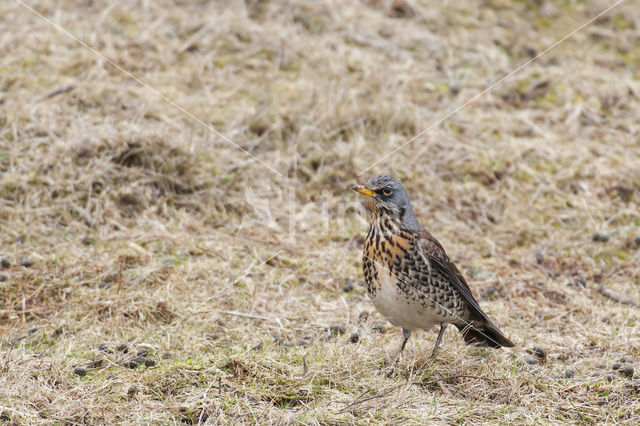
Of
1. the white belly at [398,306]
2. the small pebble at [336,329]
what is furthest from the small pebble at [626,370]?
the small pebble at [336,329]

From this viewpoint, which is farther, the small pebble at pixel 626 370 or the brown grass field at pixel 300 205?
the small pebble at pixel 626 370

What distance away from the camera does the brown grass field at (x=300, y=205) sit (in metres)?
3.99

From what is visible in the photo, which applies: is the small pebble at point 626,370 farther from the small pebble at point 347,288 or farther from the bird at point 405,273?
the small pebble at point 347,288

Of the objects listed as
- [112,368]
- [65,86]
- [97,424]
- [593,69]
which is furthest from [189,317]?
[593,69]

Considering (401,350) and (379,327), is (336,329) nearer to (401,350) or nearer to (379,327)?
(379,327)

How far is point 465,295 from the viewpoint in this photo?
4504 mm

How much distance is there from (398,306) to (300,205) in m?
2.55

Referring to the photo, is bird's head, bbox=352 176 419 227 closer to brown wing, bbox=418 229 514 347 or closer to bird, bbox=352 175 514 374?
bird, bbox=352 175 514 374

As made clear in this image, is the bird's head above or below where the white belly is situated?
above

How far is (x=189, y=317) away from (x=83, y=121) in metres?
2.78

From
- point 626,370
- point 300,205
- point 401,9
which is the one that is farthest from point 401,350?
point 401,9

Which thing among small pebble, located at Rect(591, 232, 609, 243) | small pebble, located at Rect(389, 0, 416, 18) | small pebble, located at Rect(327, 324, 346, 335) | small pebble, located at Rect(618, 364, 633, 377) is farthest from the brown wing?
small pebble, located at Rect(389, 0, 416, 18)

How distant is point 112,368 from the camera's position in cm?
409

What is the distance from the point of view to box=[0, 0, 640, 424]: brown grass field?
3.99 m
